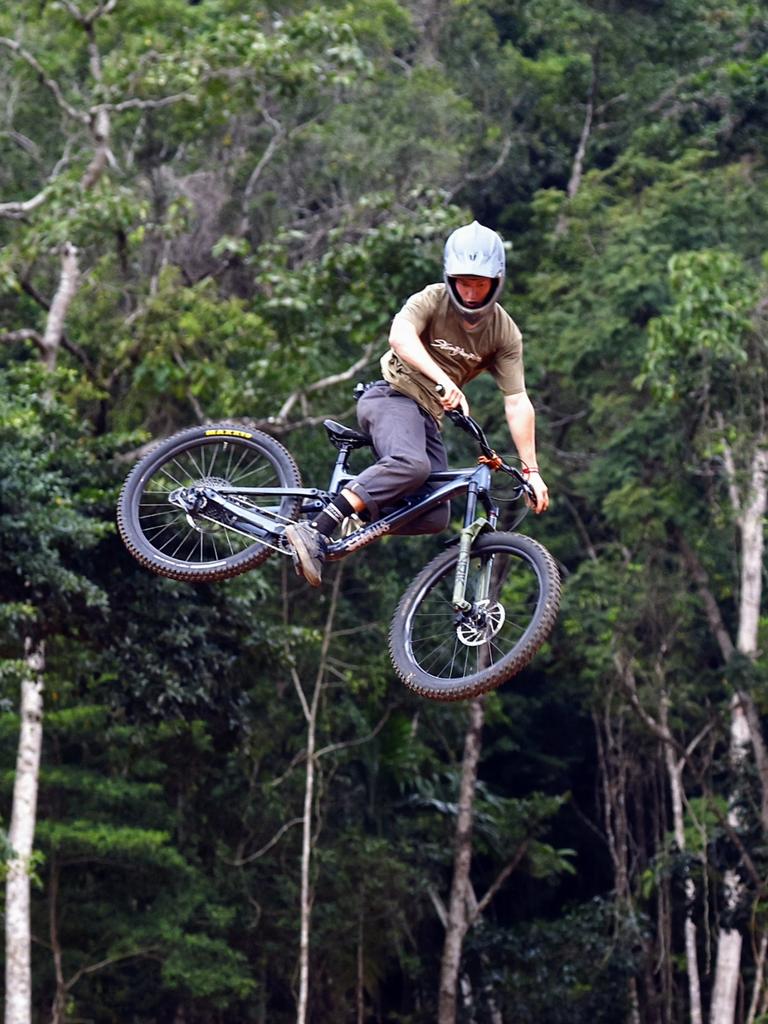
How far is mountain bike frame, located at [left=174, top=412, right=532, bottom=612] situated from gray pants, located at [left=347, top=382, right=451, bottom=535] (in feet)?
0.23

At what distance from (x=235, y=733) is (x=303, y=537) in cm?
852

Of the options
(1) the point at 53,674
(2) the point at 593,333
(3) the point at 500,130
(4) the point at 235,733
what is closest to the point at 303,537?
(4) the point at 235,733

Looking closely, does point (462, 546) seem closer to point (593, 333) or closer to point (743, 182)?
point (593, 333)

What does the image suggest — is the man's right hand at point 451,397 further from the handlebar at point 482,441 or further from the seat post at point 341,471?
the seat post at point 341,471

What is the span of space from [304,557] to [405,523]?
0.48 m

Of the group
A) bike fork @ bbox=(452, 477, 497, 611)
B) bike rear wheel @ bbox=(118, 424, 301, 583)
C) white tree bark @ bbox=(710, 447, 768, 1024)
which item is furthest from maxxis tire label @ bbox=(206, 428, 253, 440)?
white tree bark @ bbox=(710, 447, 768, 1024)

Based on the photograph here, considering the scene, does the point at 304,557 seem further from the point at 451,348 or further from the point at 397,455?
the point at 451,348

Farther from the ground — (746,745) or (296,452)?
(296,452)

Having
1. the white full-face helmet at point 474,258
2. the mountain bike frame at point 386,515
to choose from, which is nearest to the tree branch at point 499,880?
the mountain bike frame at point 386,515

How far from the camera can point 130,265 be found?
66.3 feet

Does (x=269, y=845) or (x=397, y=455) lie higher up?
(x=269, y=845)

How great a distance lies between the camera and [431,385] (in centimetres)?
640

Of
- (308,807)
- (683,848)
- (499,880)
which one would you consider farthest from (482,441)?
(683,848)

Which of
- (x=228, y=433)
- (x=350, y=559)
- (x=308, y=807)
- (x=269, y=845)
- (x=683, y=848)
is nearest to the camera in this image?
(x=228, y=433)
